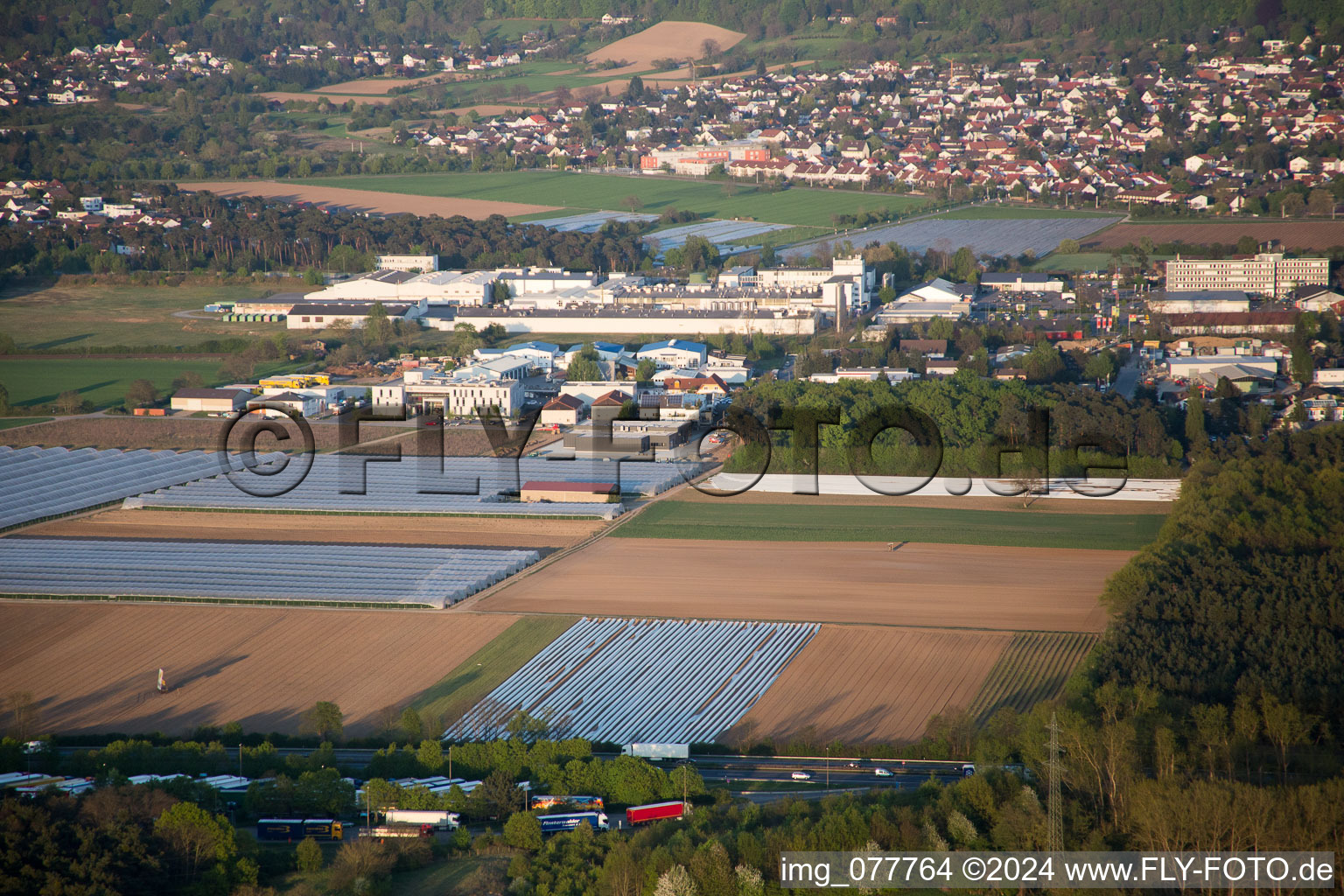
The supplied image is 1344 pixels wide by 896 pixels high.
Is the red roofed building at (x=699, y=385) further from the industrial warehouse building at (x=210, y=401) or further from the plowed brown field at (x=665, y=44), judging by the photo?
the plowed brown field at (x=665, y=44)

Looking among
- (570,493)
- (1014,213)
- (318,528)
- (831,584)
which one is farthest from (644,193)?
(831,584)

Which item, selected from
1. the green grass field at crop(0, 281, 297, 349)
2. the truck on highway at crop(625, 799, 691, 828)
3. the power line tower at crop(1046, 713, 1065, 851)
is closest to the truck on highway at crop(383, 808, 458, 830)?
the truck on highway at crop(625, 799, 691, 828)

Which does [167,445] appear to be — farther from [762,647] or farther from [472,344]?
[762,647]

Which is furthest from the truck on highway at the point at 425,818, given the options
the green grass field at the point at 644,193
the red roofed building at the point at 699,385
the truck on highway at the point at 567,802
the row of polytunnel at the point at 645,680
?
the green grass field at the point at 644,193

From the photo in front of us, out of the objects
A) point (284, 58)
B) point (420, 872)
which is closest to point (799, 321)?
point (420, 872)

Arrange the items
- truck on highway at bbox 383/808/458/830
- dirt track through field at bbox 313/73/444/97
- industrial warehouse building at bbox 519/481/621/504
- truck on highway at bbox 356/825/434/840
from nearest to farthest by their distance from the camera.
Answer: truck on highway at bbox 356/825/434/840 → truck on highway at bbox 383/808/458/830 → industrial warehouse building at bbox 519/481/621/504 → dirt track through field at bbox 313/73/444/97

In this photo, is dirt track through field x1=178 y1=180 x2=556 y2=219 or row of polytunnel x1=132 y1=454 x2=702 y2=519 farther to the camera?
dirt track through field x1=178 y1=180 x2=556 y2=219

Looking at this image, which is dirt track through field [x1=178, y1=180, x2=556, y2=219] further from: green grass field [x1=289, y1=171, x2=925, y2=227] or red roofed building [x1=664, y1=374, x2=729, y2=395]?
red roofed building [x1=664, y1=374, x2=729, y2=395]
